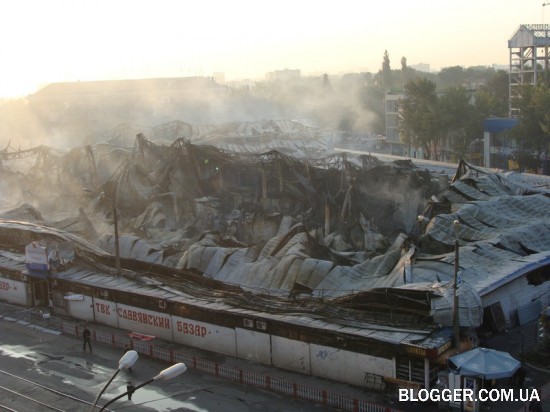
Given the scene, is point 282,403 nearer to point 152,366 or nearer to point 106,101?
point 152,366

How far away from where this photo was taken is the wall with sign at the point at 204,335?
25.5 meters

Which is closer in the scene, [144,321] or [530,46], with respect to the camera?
[144,321]

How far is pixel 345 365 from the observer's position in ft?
72.6

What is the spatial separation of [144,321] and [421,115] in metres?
53.3

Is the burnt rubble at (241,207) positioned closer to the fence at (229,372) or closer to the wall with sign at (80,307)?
the wall with sign at (80,307)

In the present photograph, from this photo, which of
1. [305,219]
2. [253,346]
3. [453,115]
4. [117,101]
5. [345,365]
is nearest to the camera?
[345,365]

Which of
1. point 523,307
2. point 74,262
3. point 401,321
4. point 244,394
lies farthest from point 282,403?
point 74,262

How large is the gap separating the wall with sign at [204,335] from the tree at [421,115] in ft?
174

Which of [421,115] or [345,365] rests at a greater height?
[421,115]

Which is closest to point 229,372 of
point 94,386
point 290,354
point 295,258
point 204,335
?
point 290,354

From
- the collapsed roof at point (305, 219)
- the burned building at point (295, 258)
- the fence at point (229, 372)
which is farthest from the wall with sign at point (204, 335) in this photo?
the collapsed roof at point (305, 219)

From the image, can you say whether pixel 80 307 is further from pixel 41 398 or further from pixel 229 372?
pixel 229 372

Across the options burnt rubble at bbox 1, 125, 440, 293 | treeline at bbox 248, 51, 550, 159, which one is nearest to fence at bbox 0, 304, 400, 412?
burnt rubble at bbox 1, 125, 440, 293

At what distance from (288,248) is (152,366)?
9369mm
